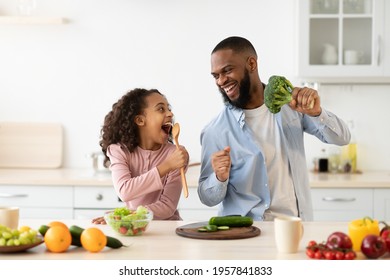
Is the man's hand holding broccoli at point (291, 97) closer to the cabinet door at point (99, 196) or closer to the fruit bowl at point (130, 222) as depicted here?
the fruit bowl at point (130, 222)

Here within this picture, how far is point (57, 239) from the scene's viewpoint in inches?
90.7

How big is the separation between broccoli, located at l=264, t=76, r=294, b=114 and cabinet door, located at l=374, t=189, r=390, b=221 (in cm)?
163

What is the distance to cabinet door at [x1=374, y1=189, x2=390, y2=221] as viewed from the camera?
14.3 feet

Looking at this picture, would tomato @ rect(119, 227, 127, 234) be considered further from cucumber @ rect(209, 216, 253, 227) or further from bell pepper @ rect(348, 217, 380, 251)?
bell pepper @ rect(348, 217, 380, 251)

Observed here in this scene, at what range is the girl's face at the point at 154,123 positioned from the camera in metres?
3.31

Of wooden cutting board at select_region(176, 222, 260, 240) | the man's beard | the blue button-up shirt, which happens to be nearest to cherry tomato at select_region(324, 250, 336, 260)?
wooden cutting board at select_region(176, 222, 260, 240)

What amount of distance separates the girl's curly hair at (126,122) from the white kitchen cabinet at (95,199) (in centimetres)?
107

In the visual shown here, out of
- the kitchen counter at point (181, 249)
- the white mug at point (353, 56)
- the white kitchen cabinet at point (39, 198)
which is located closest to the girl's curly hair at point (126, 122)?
the kitchen counter at point (181, 249)

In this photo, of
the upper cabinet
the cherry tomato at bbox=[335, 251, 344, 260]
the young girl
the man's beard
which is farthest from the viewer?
the upper cabinet

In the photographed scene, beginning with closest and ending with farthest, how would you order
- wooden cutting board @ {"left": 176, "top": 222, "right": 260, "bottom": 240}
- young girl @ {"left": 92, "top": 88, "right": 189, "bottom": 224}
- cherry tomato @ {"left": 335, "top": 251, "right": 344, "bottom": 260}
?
cherry tomato @ {"left": 335, "top": 251, "right": 344, "bottom": 260}
wooden cutting board @ {"left": 176, "top": 222, "right": 260, "bottom": 240}
young girl @ {"left": 92, "top": 88, "right": 189, "bottom": 224}

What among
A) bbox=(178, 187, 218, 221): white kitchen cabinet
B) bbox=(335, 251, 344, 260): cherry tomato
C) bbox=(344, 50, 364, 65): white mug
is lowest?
bbox=(178, 187, 218, 221): white kitchen cabinet
